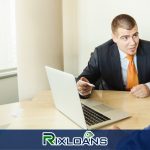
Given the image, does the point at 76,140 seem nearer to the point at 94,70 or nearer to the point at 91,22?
the point at 94,70

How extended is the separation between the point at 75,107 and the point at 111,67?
90 centimetres

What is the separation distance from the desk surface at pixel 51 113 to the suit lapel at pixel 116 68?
0.75 feet

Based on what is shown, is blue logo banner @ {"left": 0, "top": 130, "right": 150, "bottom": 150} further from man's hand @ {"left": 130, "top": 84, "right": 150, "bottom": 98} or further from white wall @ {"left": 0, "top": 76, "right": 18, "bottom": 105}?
white wall @ {"left": 0, "top": 76, "right": 18, "bottom": 105}

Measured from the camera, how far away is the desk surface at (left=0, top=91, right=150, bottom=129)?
4.11ft

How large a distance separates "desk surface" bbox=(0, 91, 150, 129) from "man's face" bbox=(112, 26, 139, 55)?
0.33 m

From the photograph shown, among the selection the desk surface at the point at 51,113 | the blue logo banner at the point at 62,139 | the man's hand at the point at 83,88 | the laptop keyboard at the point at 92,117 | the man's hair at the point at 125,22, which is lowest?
the blue logo banner at the point at 62,139

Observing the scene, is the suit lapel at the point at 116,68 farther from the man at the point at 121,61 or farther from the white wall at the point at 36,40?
the white wall at the point at 36,40

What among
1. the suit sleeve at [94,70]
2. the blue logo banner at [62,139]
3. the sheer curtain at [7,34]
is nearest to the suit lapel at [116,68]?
the suit sleeve at [94,70]

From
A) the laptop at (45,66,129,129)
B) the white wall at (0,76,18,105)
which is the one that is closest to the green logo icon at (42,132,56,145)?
the laptop at (45,66,129,129)

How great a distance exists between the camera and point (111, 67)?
201 centimetres

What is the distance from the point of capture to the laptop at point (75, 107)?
1.13 m

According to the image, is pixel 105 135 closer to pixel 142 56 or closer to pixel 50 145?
pixel 50 145

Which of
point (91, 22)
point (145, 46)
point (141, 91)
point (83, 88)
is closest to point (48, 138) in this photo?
point (83, 88)

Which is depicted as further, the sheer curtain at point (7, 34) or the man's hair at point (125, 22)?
the sheer curtain at point (7, 34)
